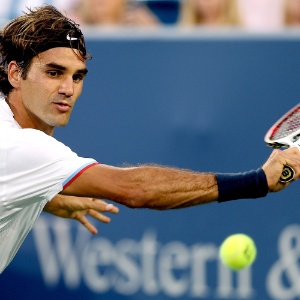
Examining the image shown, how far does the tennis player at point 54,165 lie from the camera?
14.5ft

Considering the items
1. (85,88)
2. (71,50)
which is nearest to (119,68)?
(85,88)

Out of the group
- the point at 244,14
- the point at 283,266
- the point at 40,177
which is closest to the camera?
the point at 40,177

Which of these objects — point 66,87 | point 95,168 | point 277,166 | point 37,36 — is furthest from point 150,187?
point 37,36

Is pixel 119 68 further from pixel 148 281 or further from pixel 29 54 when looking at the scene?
pixel 29 54

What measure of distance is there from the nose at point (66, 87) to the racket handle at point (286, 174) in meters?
1.15

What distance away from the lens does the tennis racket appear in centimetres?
454

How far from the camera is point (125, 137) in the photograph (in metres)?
7.59

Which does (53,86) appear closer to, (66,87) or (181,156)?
(66,87)

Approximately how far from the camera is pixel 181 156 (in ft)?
24.6

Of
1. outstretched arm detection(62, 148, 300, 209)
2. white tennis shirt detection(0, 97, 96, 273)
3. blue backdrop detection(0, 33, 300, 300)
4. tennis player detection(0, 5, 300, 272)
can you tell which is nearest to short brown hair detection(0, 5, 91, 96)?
tennis player detection(0, 5, 300, 272)

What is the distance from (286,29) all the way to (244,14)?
72 cm

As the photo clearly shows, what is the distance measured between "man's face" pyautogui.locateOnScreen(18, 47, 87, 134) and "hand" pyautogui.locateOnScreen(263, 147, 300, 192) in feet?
3.54

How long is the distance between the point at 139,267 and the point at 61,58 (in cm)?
293

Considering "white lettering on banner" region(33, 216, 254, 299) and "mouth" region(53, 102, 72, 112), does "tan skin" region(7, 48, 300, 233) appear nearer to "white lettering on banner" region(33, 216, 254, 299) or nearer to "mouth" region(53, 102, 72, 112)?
"mouth" region(53, 102, 72, 112)
